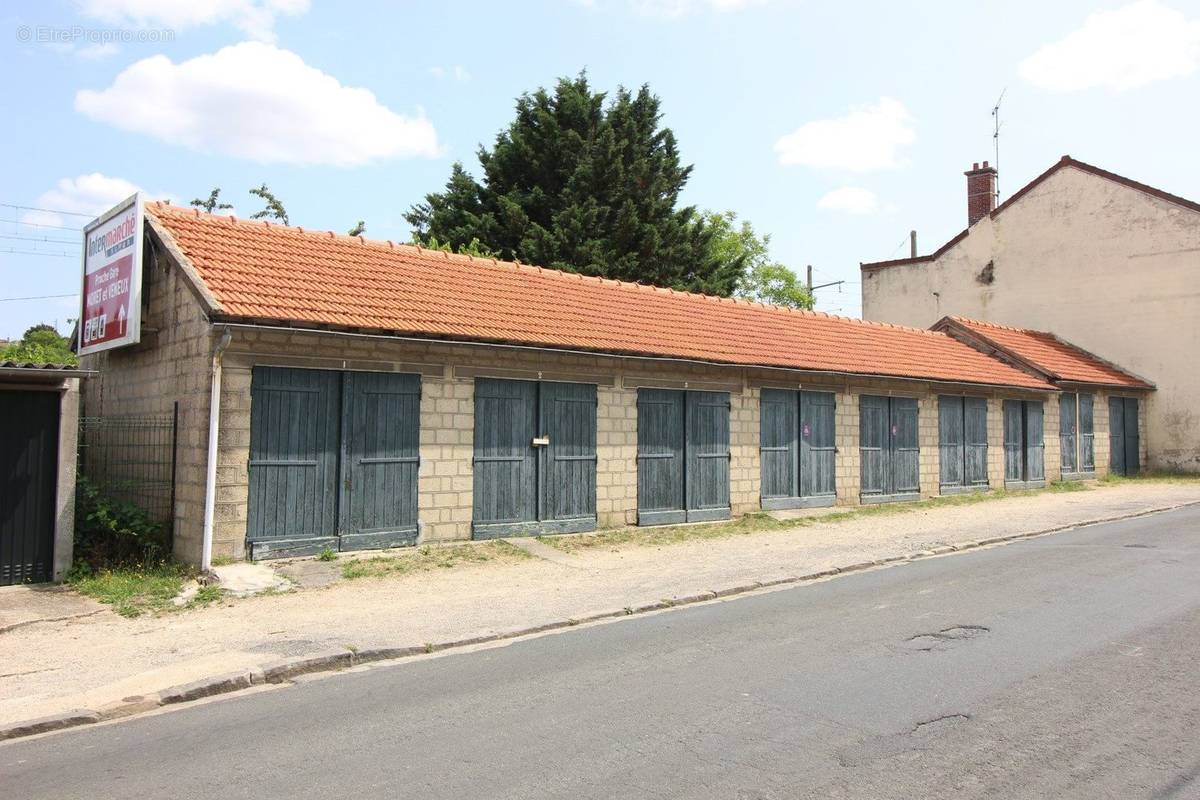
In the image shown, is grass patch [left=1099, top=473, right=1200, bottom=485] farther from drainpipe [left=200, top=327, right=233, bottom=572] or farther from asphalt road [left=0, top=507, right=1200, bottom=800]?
drainpipe [left=200, top=327, right=233, bottom=572]

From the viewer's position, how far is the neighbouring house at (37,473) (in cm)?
981

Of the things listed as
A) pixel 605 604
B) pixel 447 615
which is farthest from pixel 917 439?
pixel 447 615

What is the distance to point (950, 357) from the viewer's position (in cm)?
2314

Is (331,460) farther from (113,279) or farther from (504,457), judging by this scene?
(113,279)

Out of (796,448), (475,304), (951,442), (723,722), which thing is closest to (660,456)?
(796,448)

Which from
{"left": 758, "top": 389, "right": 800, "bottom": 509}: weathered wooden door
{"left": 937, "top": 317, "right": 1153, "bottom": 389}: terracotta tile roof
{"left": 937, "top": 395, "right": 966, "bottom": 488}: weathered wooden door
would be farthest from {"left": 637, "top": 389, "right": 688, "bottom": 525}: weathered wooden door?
{"left": 937, "top": 317, "right": 1153, "bottom": 389}: terracotta tile roof

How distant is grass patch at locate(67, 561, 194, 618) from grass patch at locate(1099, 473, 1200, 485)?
2555cm

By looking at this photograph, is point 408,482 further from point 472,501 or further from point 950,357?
point 950,357

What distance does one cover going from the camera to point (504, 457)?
512 inches

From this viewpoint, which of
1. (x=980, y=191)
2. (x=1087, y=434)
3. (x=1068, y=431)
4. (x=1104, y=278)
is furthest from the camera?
(x=980, y=191)

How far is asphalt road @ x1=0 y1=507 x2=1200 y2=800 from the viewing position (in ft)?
14.5

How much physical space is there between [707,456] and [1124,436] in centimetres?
2003

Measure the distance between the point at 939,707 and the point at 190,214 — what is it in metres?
12.2

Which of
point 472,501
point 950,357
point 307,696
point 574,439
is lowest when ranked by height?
point 307,696
